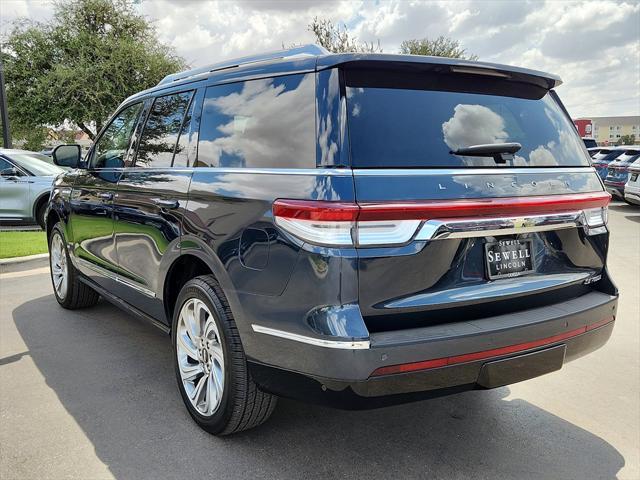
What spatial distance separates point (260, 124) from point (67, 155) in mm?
2799

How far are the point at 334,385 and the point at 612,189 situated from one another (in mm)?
16786

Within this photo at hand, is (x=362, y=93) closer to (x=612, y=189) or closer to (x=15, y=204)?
(x=15, y=204)

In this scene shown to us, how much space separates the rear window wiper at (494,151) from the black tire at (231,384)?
1379mm

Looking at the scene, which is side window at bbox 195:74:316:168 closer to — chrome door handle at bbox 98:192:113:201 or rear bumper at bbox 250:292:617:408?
rear bumper at bbox 250:292:617:408

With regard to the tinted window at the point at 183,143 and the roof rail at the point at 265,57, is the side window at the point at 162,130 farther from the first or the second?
the roof rail at the point at 265,57

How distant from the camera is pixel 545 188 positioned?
108 inches

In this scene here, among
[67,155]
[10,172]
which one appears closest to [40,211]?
[10,172]

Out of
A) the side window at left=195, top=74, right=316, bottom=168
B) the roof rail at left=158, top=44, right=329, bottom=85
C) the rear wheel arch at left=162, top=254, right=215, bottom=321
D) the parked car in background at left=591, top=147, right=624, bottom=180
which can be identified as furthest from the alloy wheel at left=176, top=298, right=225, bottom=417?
the parked car in background at left=591, top=147, right=624, bottom=180

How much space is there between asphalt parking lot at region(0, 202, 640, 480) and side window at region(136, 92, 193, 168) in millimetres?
1523

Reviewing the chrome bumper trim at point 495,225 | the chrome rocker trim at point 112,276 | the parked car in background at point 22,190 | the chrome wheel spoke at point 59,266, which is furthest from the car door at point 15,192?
the chrome bumper trim at point 495,225

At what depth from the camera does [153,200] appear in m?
3.57

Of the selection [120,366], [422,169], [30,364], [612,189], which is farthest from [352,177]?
[612,189]

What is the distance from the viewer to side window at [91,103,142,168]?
167 inches

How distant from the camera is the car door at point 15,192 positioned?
1057cm
